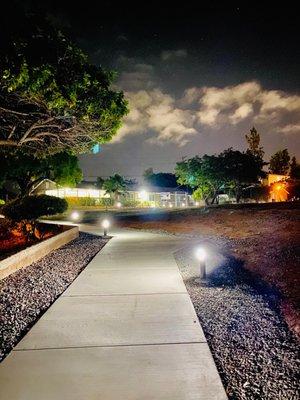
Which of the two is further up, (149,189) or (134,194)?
(149,189)

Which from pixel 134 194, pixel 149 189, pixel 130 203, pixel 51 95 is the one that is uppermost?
pixel 149 189

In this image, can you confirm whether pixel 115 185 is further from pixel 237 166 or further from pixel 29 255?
pixel 29 255

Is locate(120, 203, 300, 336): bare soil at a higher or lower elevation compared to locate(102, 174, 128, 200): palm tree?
lower

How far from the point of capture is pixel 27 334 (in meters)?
4.79

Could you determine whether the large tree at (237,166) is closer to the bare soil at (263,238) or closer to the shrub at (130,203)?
the bare soil at (263,238)

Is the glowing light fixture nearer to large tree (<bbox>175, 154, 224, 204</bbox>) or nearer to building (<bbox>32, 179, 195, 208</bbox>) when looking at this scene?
building (<bbox>32, 179, 195, 208</bbox>)

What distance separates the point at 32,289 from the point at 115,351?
3704 mm

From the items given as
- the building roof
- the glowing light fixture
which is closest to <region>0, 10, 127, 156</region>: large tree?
the building roof

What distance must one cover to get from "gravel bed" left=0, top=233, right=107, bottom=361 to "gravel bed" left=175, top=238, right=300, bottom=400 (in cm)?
269

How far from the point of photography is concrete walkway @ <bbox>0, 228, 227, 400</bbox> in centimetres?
341

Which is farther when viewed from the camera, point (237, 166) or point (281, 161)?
point (281, 161)

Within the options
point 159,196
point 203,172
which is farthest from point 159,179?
point 203,172

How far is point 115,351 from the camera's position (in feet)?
13.9

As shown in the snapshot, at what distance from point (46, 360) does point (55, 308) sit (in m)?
1.98
